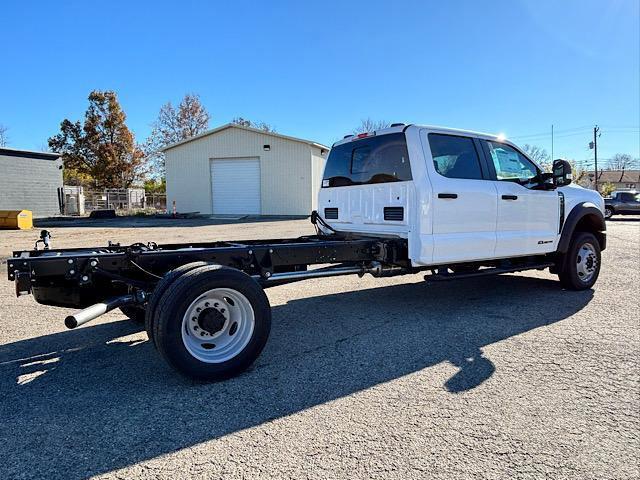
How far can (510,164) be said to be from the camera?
5.94 metres

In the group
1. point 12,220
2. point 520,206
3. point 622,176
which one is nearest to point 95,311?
point 520,206

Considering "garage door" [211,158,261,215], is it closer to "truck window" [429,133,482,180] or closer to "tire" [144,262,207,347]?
"truck window" [429,133,482,180]

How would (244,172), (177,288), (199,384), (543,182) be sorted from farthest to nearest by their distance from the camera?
1. (244,172)
2. (543,182)
3. (199,384)
4. (177,288)

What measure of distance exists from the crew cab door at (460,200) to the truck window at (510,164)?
277 millimetres

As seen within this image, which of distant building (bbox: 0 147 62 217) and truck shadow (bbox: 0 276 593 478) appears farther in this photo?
distant building (bbox: 0 147 62 217)

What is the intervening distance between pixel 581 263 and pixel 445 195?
3.15 meters

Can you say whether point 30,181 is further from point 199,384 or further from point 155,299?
point 199,384

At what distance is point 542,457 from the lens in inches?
101

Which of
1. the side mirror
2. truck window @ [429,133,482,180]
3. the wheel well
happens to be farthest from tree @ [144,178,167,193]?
the side mirror

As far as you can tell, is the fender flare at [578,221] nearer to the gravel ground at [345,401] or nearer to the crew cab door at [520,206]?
the crew cab door at [520,206]

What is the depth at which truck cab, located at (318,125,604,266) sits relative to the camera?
5.05m

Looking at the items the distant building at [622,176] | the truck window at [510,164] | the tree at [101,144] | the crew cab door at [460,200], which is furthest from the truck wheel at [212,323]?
the distant building at [622,176]

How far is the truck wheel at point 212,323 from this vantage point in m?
3.31

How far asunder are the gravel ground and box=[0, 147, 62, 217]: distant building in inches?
1107
